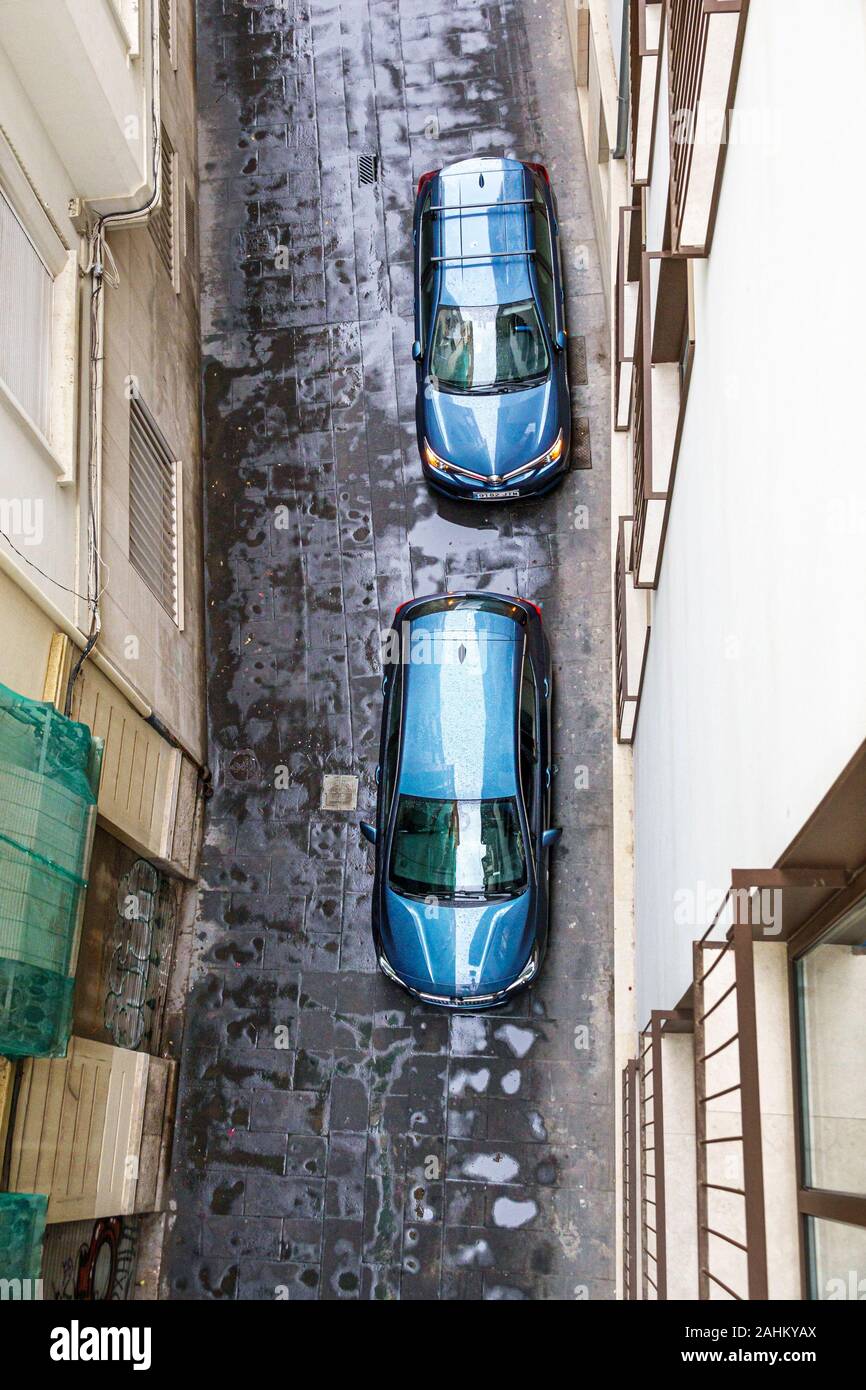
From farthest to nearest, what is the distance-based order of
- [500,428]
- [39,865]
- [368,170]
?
1. [368,170]
2. [500,428]
3. [39,865]

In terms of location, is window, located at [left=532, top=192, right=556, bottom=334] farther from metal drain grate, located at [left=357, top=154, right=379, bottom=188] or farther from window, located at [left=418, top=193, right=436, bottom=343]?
metal drain grate, located at [left=357, top=154, right=379, bottom=188]

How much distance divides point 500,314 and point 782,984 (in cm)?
816

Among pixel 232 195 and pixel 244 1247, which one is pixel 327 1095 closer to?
pixel 244 1247

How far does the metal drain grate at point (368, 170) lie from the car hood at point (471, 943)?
814 centimetres

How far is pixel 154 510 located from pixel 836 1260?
8458mm

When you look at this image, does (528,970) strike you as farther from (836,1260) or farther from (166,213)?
(166,213)

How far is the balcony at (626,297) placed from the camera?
8.51m

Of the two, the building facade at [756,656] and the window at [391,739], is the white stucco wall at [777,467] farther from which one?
the window at [391,739]

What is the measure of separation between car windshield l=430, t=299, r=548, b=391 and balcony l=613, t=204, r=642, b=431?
0.88m

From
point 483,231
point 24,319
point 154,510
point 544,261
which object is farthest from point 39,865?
point 544,261

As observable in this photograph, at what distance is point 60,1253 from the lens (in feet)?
26.6

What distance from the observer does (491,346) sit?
10578 millimetres

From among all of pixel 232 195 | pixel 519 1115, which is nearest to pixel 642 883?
pixel 519 1115

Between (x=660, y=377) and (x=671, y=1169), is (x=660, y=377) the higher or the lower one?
the higher one
